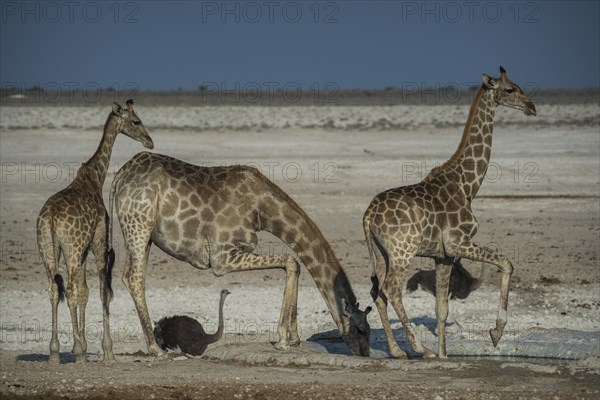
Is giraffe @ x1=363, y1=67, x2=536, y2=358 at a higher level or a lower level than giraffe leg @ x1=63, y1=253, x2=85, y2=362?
higher

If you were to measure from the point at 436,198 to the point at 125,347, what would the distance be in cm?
449

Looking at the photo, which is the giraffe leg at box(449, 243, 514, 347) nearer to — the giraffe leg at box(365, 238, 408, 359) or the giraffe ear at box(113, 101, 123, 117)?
the giraffe leg at box(365, 238, 408, 359)

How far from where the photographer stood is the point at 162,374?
39.3ft

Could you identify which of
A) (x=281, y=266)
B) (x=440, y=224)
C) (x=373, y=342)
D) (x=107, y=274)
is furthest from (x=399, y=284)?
(x=107, y=274)

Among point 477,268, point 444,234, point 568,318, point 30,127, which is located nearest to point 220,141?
point 30,127

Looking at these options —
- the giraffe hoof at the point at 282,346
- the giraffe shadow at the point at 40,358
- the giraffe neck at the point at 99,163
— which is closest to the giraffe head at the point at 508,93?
the giraffe hoof at the point at 282,346

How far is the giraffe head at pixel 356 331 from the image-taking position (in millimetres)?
13031

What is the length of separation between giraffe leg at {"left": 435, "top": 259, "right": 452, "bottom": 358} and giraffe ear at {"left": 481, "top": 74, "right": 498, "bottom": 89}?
7.07 ft

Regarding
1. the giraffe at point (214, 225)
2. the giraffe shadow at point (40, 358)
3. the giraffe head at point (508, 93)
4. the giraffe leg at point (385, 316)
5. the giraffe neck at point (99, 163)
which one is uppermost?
the giraffe head at point (508, 93)

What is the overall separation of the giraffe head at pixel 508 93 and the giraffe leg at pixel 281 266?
10.5ft

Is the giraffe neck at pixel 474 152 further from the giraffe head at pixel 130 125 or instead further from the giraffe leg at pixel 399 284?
the giraffe head at pixel 130 125

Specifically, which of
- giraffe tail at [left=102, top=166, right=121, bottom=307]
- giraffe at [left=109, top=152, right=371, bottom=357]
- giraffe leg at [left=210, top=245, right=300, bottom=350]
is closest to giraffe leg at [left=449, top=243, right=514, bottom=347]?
giraffe at [left=109, top=152, right=371, bottom=357]

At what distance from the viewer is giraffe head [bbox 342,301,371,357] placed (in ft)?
42.8

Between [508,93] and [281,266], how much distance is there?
343 cm
